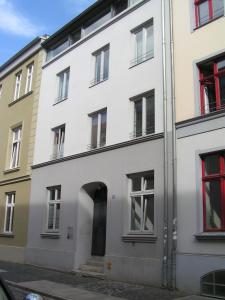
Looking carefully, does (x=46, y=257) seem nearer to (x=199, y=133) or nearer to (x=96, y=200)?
(x=96, y=200)

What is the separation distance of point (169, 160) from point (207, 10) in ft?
15.6

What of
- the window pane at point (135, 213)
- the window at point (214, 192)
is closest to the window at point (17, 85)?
the window pane at point (135, 213)

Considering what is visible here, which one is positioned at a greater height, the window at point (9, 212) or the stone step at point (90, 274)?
the window at point (9, 212)

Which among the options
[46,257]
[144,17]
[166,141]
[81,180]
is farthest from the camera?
[46,257]

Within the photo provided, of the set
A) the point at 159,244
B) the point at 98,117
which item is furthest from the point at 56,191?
the point at 159,244

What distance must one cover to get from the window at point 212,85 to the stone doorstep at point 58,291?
5.90 meters

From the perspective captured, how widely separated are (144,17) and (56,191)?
7999mm

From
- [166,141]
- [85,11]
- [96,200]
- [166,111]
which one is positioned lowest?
[96,200]

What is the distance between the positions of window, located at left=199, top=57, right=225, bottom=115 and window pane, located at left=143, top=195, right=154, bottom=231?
3250 mm

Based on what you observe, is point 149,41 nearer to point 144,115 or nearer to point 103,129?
point 144,115

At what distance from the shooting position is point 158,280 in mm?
11703

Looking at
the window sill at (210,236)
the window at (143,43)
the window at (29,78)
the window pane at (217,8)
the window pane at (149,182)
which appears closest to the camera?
the window sill at (210,236)

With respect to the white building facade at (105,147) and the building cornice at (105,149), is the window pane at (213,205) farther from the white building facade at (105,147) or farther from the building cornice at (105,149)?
the building cornice at (105,149)

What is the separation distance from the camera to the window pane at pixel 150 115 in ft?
44.7
